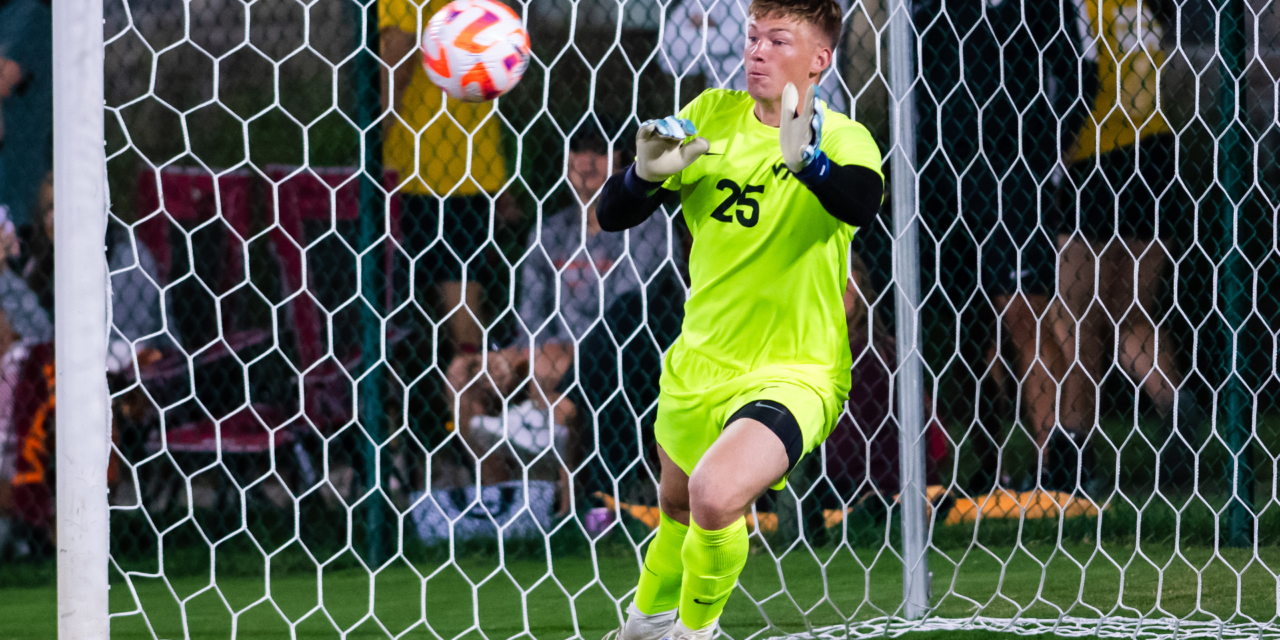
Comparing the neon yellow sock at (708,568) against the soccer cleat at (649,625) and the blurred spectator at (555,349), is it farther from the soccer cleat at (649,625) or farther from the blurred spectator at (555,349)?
the blurred spectator at (555,349)

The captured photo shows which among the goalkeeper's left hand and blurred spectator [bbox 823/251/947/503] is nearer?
the goalkeeper's left hand

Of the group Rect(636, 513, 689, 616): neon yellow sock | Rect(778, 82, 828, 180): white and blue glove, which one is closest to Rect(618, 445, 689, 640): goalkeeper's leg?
Rect(636, 513, 689, 616): neon yellow sock

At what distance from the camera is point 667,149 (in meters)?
2.49

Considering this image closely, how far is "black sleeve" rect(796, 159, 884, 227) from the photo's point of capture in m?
2.36

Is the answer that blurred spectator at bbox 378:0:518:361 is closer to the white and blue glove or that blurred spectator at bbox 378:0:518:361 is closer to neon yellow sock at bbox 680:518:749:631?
neon yellow sock at bbox 680:518:749:631

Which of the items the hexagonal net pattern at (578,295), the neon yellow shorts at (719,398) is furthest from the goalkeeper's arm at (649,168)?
the hexagonal net pattern at (578,295)

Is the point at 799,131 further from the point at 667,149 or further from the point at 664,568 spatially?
the point at 664,568

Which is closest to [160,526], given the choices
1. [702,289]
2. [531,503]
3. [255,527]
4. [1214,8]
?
[255,527]

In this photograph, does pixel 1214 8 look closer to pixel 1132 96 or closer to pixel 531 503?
pixel 1132 96

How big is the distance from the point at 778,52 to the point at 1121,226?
269 cm

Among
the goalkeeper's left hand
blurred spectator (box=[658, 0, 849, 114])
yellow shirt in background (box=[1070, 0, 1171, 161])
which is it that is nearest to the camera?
the goalkeeper's left hand

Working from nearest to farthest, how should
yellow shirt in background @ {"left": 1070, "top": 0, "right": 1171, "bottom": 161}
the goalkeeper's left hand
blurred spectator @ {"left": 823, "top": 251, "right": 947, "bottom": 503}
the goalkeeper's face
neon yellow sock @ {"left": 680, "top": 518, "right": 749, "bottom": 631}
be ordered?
the goalkeeper's left hand
neon yellow sock @ {"left": 680, "top": 518, "right": 749, "bottom": 631}
the goalkeeper's face
yellow shirt in background @ {"left": 1070, "top": 0, "right": 1171, "bottom": 161}
blurred spectator @ {"left": 823, "top": 251, "right": 947, "bottom": 503}

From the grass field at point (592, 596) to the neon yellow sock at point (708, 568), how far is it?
0.86 meters

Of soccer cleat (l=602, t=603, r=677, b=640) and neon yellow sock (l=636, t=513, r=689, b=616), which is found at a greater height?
neon yellow sock (l=636, t=513, r=689, b=616)
